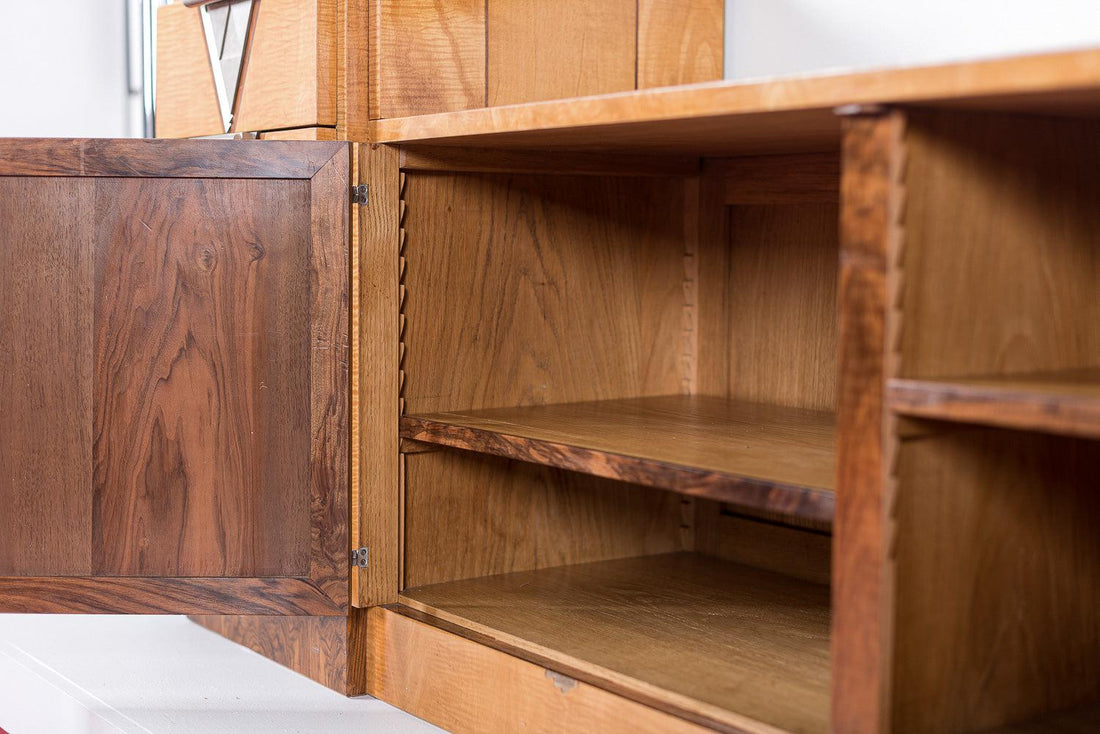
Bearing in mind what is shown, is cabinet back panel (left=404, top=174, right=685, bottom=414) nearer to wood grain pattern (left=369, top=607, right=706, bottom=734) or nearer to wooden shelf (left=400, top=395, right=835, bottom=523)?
wooden shelf (left=400, top=395, right=835, bottom=523)

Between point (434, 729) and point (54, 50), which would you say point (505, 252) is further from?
point (54, 50)

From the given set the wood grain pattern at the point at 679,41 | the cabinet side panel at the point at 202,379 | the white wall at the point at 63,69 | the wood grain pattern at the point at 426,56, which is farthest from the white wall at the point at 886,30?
the white wall at the point at 63,69

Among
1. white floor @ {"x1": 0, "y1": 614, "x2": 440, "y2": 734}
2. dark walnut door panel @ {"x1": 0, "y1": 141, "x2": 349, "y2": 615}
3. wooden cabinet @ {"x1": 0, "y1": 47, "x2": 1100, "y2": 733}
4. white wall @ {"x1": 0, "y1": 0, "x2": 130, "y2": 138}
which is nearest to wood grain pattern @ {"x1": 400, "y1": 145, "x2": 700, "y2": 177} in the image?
wooden cabinet @ {"x1": 0, "y1": 47, "x2": 1100, "y2": 733}

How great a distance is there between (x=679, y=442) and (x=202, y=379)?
59 centimetres

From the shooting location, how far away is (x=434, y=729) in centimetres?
161

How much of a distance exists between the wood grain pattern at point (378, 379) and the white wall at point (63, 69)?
1.61 meters

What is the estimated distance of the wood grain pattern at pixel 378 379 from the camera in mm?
1662

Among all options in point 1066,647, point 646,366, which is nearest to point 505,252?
point 646,366

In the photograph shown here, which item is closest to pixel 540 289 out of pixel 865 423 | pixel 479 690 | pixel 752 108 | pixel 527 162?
pixel 527 162

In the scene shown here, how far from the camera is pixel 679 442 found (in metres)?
1.48

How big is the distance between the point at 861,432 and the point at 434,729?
0.77 m

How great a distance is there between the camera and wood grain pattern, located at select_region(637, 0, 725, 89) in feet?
6.24

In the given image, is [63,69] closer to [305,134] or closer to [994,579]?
[305,134]

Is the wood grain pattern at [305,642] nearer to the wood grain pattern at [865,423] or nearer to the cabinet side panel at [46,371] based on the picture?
the cabinet side panel at [46,371]
